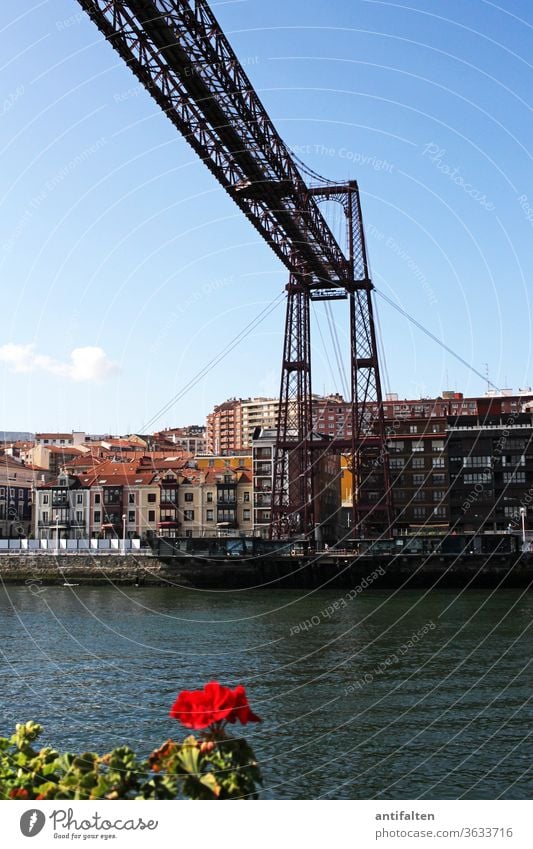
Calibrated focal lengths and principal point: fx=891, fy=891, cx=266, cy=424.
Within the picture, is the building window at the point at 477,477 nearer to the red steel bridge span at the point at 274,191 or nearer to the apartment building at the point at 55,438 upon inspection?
the red steel bridge span at the point at 274,191

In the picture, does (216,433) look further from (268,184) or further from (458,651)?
(458,651)

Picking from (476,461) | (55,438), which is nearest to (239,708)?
(476,461)

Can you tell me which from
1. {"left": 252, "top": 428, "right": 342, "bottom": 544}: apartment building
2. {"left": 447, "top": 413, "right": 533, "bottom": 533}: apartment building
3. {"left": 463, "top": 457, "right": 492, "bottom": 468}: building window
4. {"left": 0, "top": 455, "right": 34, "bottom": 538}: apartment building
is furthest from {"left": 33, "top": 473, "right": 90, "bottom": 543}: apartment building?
{"left": 463, "top": 457, "right": 492, "bottom": 468}: building window

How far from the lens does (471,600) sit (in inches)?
1655

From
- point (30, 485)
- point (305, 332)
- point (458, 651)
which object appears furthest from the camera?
point (30, 485)

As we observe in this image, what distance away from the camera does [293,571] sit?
53750 mm

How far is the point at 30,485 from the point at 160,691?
7517 cm

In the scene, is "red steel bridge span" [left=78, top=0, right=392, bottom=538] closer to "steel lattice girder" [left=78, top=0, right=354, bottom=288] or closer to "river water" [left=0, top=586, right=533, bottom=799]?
"steel lattice girder" [left=78, top=0, right=354, bottom=288]

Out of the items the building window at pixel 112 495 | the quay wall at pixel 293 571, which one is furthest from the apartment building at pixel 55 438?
the quay wall at pixel 293 571

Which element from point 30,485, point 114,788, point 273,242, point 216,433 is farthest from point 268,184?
point 216,433

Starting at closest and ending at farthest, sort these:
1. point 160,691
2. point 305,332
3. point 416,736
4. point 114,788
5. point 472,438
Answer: point 114,788 < point 416,736 < point 160,691 < point 305,332 < point 472,438
